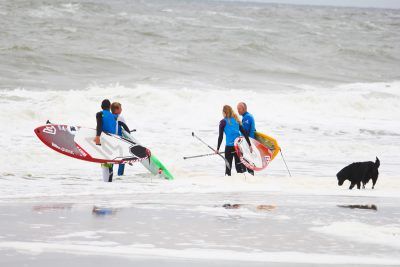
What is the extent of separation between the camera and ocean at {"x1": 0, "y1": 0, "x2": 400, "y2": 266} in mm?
7094

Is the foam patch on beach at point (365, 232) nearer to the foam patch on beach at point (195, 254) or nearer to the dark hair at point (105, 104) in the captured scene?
the foam patch on beach at point (195, 254)

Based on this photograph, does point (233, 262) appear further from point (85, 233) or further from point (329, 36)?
point (329, 36)

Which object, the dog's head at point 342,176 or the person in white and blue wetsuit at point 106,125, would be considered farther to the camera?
the person in white and blue wetsuit at point 106,125

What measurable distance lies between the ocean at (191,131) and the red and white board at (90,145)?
37 cm

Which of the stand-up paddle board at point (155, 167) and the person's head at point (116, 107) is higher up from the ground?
the person's head at point (116, 107)

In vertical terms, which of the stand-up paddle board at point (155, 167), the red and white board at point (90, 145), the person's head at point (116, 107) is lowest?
the stand-up paddle board at point (155, 167)

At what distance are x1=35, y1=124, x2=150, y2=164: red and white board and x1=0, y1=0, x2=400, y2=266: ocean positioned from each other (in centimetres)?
37

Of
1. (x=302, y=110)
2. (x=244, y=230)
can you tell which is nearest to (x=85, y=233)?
(x=244, y=230)

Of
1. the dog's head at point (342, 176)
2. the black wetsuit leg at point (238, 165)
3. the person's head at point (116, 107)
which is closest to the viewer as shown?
the dog's head at point (342, 176)

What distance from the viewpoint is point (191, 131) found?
17.5m

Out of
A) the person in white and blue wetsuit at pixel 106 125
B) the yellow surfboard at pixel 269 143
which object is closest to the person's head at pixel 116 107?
the person in white and blue wetsuit at pixel 106 125

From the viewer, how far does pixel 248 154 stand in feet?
39.9

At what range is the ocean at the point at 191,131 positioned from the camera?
709 cm

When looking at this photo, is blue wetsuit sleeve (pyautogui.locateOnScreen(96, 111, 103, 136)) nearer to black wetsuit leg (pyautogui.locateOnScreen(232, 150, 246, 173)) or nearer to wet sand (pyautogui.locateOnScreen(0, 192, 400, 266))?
wet sand (pyautogui.locateOnScreen(0, 192, 400, 266))
